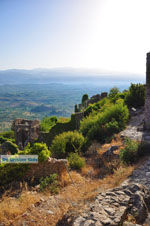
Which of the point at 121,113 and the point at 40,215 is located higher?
the point at 121,113

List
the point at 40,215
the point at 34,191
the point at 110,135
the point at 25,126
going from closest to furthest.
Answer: the point at 40,215 < the point at 34,191 < the point at 110,135 < the point at 25,126

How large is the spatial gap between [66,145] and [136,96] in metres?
11.3

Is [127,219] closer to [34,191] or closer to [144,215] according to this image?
[144,215]

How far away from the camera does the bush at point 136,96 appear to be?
19156mm

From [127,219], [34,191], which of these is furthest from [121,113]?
[127,219]

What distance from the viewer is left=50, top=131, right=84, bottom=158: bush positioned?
443 inches

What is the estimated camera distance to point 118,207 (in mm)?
4402

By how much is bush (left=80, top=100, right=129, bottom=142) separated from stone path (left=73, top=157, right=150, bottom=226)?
8.04 metres

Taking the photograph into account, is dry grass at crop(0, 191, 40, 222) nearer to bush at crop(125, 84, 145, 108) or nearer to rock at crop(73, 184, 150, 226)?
rock at crop(73, 184, 150, 226)

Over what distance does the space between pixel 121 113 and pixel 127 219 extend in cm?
1147

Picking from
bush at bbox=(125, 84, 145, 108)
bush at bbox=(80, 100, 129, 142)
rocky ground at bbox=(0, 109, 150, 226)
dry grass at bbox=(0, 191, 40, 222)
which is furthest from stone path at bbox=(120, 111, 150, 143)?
dry grass at bbox=(0, 191, 40, 222)

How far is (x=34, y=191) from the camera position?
256 inches

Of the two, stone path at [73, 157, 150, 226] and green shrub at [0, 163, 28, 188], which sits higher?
stone path at [73, 157, 150, 226]

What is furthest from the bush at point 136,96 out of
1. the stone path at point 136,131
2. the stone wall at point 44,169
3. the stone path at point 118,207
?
the stone path at point 118,207
